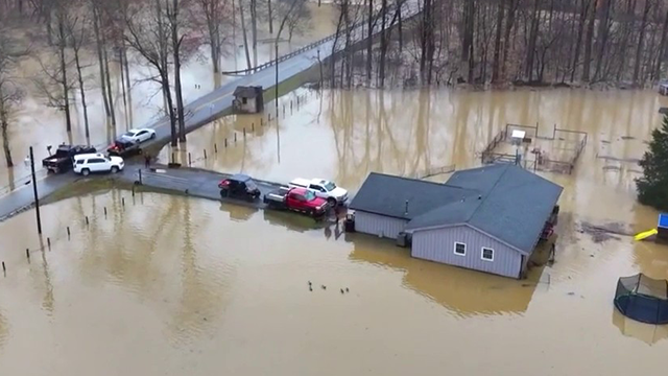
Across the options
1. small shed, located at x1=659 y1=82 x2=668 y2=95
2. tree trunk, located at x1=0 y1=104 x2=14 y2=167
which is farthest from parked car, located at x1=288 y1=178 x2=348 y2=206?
small shed, located at x1=659 y1=82 x2=668 y2=95

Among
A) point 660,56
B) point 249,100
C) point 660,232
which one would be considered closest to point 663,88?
point 660,56

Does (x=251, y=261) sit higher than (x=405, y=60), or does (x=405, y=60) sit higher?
(x=405, y=60)

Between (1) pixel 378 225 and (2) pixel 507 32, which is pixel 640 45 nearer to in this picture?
(2) pixel 507 32

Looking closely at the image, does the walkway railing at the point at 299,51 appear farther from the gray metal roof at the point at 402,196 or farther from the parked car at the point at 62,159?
the gray metal roof at the point at 402,196

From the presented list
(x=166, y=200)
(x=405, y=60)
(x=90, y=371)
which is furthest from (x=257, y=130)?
(x=90, y=371)

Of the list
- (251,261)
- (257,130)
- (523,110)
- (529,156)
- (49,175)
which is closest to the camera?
(251,261)

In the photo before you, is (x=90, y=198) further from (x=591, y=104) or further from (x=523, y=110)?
(x=591, y=104)

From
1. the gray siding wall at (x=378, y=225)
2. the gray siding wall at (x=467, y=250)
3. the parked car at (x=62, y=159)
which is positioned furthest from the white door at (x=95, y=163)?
the gray siding wall at (x=467, y=250)
